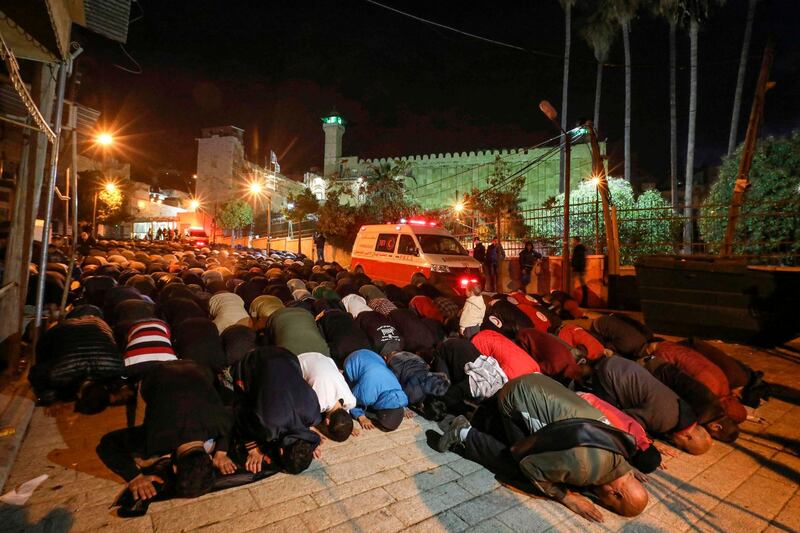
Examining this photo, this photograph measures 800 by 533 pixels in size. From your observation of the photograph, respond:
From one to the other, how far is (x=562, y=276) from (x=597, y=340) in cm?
761

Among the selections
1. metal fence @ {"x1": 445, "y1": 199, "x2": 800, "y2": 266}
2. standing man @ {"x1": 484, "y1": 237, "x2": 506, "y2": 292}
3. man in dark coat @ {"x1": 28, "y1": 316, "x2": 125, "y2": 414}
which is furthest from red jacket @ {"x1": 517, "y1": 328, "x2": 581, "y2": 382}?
standing man @ {"x1": 484, "y1": 237, "x2": 506, "y2": 292}

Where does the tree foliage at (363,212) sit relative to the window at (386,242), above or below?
above

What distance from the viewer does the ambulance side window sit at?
36.1ft

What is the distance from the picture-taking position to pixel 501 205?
27.7 m

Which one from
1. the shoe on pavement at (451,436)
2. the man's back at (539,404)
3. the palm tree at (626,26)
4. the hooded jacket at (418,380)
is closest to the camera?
the man's back at (539,404)

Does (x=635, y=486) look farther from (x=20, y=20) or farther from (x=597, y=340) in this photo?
(x=20, y=20)

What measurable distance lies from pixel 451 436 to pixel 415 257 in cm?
694

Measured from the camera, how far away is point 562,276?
13516 millimetres

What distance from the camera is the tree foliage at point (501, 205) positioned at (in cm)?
1600

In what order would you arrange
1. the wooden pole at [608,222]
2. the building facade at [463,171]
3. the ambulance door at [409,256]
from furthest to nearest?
the building facade at [463,171] → the wooden pole at [608,222] → the ambulance door at [409,256]

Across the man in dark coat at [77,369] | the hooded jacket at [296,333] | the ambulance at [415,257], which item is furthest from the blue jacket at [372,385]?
the ambulance at [415,257]

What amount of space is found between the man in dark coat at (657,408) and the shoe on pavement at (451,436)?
1695 millimetres

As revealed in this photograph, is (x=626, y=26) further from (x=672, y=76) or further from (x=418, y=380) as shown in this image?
(x=418, y=380)

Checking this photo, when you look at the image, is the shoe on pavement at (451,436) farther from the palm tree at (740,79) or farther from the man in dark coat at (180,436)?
the palm tree at (740,79)
